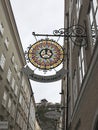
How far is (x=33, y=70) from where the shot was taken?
804cm

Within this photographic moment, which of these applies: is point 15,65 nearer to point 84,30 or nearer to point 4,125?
point 4,125

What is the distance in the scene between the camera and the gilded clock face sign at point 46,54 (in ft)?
27.5

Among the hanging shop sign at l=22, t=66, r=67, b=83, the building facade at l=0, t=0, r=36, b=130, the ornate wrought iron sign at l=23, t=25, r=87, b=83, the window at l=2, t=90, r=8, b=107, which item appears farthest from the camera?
the window at l=2, t=90, r=8, b=107

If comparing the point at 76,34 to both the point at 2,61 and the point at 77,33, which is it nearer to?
the point at 77,33

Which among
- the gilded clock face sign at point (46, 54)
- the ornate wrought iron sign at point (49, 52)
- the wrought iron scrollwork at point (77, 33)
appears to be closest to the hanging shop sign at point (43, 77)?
the ornate wrought iron sign at point (49, 52)

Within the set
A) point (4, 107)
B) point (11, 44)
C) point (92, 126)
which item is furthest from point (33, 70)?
point (11, 44)

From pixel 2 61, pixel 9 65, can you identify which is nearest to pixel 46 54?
pixel 2 61

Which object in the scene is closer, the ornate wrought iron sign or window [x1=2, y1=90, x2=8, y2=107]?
the ornate wrought iron sign

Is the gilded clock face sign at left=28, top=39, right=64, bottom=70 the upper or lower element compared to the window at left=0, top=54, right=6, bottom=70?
lower

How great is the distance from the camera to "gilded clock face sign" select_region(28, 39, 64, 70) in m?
8.39

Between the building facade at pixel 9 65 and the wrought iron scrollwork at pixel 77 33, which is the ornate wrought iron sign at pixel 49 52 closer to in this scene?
the wrought iron scrollwork at pixel 77 33

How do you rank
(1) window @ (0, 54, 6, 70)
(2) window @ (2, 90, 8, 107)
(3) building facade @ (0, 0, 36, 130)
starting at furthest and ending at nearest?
(2) window @ (2, 90, 8, 107) < (3) building facade @ (0, 0, 36, 130) < (1) window @ (0, 54, 6, 70)

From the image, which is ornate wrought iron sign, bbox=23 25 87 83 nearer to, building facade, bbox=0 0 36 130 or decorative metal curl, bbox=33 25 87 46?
decorative metal curl, bbox=33 25 87 46

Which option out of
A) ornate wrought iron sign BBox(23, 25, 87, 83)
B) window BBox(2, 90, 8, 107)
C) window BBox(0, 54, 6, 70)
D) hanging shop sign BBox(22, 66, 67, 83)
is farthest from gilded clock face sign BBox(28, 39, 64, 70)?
window BBox(2, 90, 8, 107)
